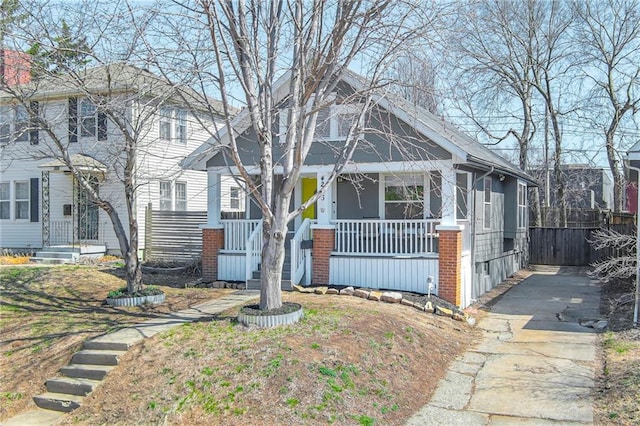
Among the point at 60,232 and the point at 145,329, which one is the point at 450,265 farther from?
the point at 60,232

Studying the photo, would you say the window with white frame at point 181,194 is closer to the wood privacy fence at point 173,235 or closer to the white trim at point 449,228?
the wood privacy fence at point 173,235

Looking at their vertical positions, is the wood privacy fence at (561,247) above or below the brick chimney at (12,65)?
below

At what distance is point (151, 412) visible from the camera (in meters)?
6.84

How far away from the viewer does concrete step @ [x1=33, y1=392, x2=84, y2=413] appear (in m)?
7.57

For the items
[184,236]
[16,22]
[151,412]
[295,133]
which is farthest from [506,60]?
[151,412]

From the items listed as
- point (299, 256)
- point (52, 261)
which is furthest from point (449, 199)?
point (52, 261)

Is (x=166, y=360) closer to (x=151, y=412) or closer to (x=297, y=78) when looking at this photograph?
(x=151, y=412)

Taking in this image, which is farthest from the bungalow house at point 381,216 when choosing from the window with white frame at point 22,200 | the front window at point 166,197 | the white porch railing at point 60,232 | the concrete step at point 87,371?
the window with white frame at point 22,200

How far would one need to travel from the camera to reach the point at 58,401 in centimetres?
770

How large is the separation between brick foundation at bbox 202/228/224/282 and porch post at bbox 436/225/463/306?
5.62 metres

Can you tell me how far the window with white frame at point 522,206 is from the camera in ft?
67.6

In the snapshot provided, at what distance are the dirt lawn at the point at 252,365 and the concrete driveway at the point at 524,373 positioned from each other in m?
0.33

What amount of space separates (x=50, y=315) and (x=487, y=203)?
1139cm

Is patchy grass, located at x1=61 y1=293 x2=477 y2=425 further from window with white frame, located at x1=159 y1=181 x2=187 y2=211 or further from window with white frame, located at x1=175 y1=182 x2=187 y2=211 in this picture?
window with white frame, located at x1=175 y1=182 x2=187 y2=211
